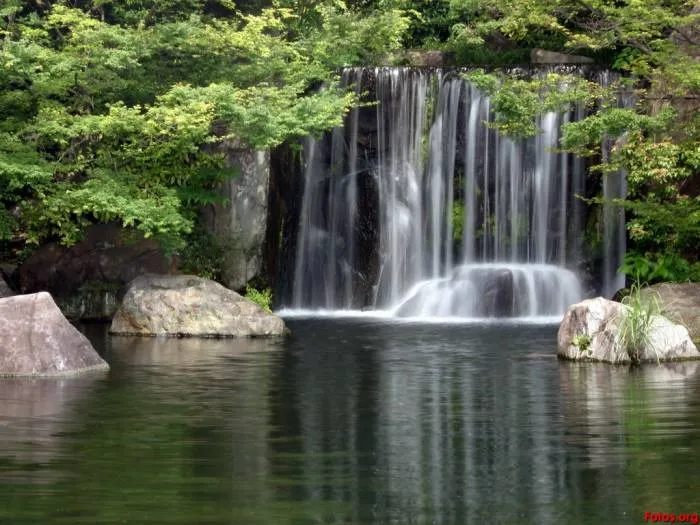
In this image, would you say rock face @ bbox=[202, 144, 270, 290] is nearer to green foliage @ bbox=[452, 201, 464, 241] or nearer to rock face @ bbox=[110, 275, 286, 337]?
green foliage @ bbox=[452, 201, 464, 241]

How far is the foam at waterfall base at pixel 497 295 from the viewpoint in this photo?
27.3m

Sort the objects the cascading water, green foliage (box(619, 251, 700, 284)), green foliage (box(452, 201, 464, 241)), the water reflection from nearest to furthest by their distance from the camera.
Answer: the water reflection < green foliage (box(619, 251, 700, 284)) < the cascading water < green foliage (box(452, 201, 464, 241))

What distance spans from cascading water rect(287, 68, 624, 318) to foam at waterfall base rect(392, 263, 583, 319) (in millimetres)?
403

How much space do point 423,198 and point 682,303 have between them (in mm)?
9125

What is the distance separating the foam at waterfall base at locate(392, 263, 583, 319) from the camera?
89.7 ft

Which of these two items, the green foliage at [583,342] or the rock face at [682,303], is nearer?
the green foliage at [583,342]

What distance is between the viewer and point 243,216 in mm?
28922

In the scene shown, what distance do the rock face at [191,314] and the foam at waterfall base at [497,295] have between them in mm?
4816

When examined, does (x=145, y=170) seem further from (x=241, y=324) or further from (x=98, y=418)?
(x=98, y=418)

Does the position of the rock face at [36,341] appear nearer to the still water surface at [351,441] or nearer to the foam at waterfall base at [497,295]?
the still water surface at [351,441]

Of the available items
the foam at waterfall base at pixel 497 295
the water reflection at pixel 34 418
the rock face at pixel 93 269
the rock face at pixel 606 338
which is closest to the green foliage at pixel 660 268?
the foam at waterfall base at pixel 497 295

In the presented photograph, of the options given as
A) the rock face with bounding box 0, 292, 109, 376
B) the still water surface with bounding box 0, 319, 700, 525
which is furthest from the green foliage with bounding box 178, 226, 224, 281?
the rock face with bounding box 0, 292, 109, 376

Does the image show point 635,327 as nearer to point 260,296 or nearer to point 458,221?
point 260,296

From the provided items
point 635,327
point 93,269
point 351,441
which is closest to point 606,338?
point 635,327
